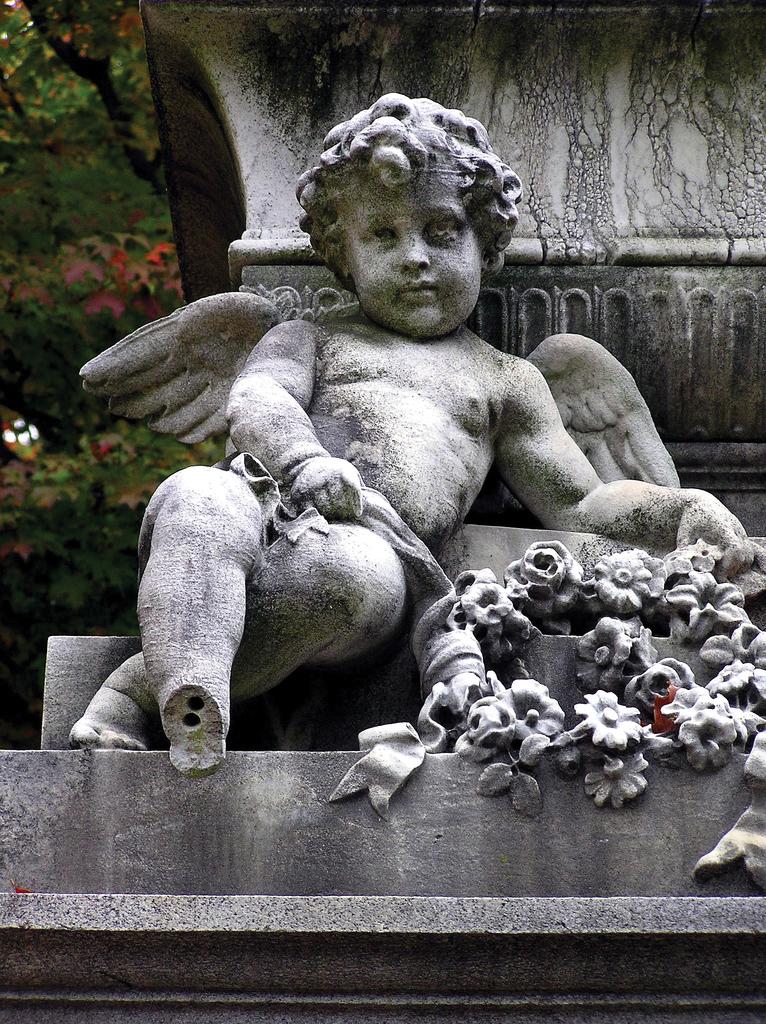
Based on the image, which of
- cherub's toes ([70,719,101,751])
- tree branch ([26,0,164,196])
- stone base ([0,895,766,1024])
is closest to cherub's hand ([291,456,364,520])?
cherub's toes ([70,719,101,751])

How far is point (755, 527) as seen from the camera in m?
5.77

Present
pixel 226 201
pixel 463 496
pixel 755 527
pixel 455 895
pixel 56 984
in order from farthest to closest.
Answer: pixel 226 201 < pixel 755 527 < pixel 463 496 < pixel 455 895 < pixel 56 984

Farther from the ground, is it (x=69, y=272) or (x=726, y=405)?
(x=726, y=405)

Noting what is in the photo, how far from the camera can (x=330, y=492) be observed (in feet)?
14.9

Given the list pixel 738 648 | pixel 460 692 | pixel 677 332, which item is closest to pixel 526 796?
pixel 460 692

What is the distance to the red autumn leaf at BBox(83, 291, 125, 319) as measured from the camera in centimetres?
982

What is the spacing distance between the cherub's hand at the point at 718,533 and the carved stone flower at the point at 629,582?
17 centimetres

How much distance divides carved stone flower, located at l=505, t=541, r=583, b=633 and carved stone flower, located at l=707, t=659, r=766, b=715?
1.61ft

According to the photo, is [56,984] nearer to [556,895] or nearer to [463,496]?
[556,895]

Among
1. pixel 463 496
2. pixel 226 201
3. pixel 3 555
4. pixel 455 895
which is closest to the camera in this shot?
pixel 455 895

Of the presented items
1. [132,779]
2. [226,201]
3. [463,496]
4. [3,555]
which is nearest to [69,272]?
[3,555]

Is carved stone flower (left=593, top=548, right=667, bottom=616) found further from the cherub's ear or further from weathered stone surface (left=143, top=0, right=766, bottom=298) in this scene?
weathered stone surface (left=143, top=0, right=766, bottom=298)

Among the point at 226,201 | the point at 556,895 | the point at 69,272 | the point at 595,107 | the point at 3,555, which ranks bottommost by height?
the point at 3,555

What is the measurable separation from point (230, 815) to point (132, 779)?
0.22m
